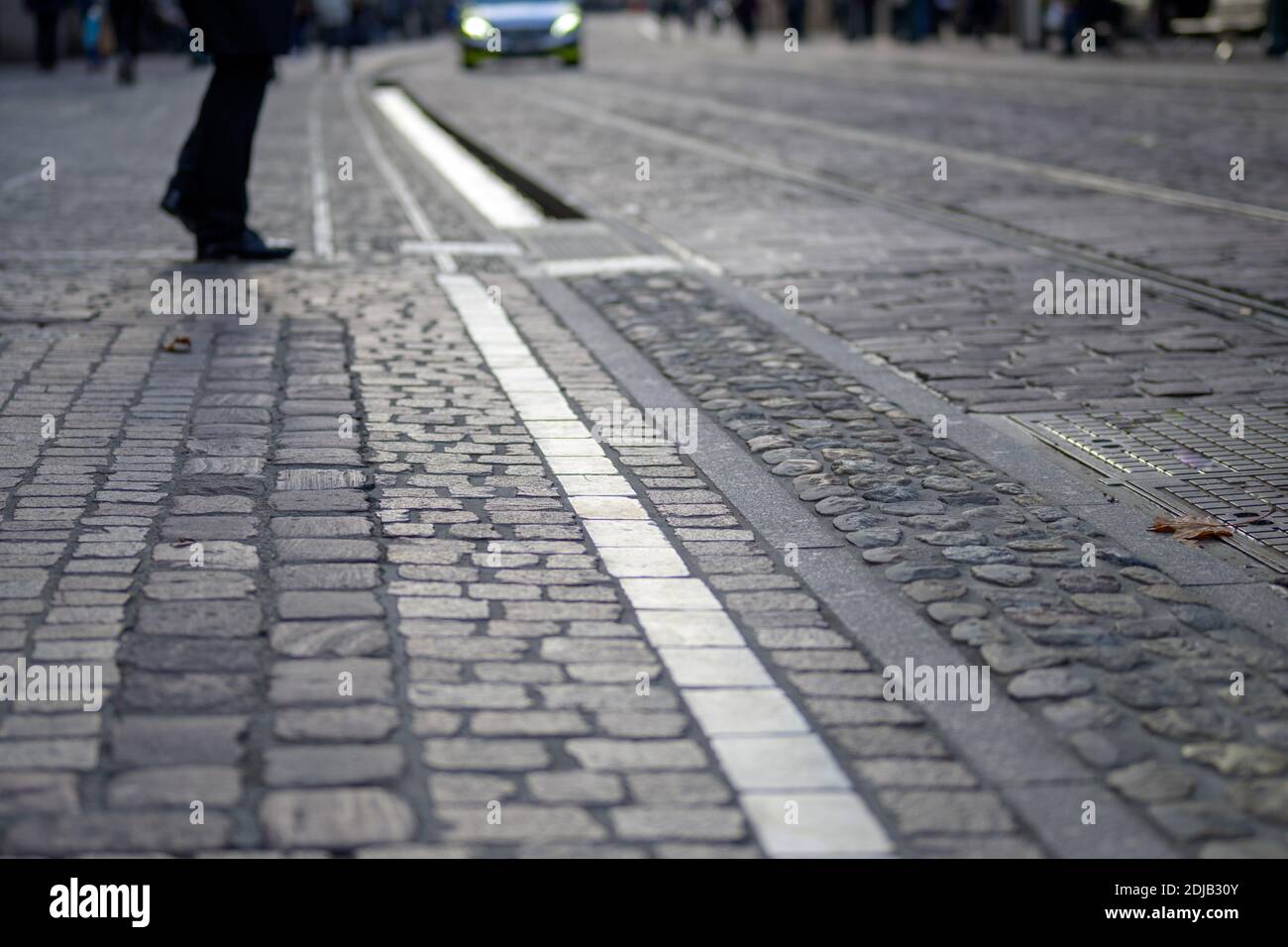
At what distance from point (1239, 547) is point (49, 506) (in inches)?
115

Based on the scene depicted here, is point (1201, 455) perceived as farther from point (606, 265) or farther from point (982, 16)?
point (982, 16)

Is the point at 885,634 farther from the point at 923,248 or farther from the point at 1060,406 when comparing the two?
the point at 923,248

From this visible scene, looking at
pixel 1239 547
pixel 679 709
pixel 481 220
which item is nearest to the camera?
pixel 679 709

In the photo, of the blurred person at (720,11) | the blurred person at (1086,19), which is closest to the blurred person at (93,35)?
the blurred person at (1086,19)

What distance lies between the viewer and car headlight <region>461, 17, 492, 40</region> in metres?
34.8

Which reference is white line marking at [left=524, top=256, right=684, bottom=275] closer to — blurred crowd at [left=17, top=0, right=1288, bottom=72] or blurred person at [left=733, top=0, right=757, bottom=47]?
blurred crowd at [left=17, top=0, right=1288, bottom=72]

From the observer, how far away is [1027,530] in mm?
4535

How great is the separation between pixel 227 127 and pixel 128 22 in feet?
75.5

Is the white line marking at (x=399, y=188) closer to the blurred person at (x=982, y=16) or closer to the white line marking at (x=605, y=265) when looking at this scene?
the white line marking at (x=605, y=265)

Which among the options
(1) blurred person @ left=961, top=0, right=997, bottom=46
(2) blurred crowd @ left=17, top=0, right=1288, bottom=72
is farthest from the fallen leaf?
(1) blurred person @ left=961, top=0, right=997, bottom=46

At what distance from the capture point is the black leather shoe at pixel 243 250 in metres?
9.07

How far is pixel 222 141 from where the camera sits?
8.77 m

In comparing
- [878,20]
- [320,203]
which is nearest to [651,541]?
[320,203]

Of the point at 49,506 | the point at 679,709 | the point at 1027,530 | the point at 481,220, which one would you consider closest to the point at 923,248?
the point at 481,220
